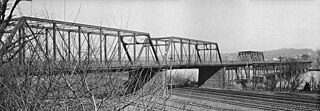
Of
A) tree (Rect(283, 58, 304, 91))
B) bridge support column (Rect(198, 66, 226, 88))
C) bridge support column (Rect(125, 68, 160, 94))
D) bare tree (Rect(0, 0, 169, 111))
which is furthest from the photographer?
bridge support column (Rect(198, 66, 226, 88))

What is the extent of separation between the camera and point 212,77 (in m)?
58.7

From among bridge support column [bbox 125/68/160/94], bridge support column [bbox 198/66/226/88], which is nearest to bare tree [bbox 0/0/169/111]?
bridge support column [bbox 125/68/160/94]

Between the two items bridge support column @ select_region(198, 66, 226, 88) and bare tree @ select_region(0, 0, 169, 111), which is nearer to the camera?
bare tree @ select_region(0, 0, 169, 111)

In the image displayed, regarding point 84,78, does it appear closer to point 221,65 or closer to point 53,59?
point 53,59

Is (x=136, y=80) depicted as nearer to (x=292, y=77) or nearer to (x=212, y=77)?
(x=212, y=77)

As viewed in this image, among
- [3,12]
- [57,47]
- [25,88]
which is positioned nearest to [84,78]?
[25,88]

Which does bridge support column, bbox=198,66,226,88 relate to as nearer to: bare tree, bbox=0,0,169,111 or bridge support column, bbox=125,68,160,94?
bridge support column, bbox=125,68,160,94

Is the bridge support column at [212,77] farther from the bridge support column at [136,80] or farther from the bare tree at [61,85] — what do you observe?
the bare tree at [61,85]

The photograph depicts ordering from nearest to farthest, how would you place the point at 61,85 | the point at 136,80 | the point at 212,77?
the point at 61,85
the point at 136,80
the point at 212,77

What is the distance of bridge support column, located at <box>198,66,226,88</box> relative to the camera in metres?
57.3

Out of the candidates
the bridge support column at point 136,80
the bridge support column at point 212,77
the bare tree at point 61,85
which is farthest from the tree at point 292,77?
the bare tree at point 61,85

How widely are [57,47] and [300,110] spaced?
18.7 metres

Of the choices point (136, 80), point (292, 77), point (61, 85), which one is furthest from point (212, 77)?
point (61, 85)

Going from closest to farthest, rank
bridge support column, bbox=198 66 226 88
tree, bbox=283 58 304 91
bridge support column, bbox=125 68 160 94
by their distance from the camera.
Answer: bridge support column, bbox=125 68 160 94, tree, bbox=283 58 304 91, bridge support column, bbox=198 66 226 88
